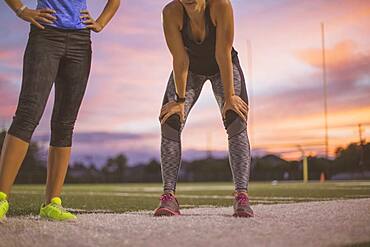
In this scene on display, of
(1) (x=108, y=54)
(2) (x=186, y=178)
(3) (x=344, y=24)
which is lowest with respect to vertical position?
(2) (x=186, y=178)

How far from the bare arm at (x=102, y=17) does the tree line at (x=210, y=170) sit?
49.6 ft

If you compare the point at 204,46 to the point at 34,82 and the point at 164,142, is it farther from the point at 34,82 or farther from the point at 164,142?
the point at 34,82

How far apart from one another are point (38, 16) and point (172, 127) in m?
1.06

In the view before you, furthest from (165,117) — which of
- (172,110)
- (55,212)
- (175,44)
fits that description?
(55,212)

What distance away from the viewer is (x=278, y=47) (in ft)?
54.1

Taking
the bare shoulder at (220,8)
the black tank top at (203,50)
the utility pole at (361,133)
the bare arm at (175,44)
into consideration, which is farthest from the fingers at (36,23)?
the utility pole at (361,133)

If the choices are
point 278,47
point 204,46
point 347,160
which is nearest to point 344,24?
point 278,47

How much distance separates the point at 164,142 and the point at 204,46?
0.64m

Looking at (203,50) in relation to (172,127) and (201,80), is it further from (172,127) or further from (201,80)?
(172,127)

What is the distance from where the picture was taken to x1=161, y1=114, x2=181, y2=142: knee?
3.37m

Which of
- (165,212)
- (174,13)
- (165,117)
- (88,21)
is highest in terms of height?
(174,13)

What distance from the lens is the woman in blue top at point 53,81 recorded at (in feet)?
9.14

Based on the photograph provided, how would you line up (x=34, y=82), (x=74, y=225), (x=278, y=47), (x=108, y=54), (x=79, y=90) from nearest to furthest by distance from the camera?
(x=74, y=225), (x=34, y=82), (x=79, y=90), (x=108, y=54), (x=278, y=47)

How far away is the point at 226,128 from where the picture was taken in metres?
3.34
